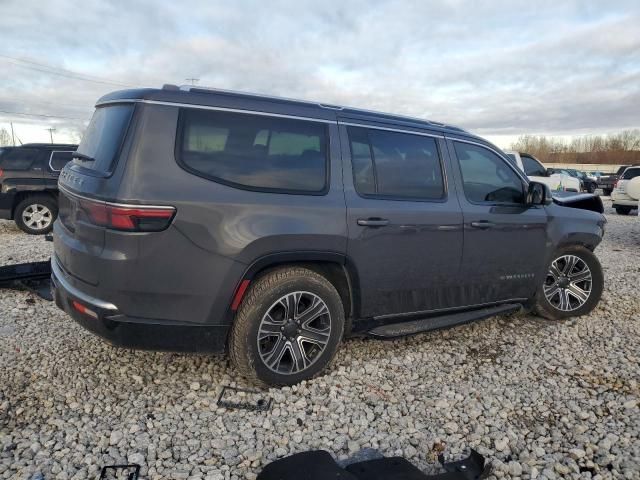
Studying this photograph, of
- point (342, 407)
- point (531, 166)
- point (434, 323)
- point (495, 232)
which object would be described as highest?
point (531, 166)

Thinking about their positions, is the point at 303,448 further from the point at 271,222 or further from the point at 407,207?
the point at 407,207

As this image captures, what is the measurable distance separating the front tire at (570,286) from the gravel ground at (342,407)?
39 cm

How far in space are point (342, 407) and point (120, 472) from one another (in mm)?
1362

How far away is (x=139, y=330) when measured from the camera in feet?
9.59

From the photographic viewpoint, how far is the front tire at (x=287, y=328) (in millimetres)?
3166

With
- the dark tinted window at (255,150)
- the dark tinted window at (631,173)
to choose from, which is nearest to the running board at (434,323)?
the dark tinted window at (255,150)

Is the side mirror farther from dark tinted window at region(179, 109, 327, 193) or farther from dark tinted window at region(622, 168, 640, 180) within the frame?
dark tinted window at region(622, 168, 640, 180)

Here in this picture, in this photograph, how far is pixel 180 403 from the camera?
321 centimetres

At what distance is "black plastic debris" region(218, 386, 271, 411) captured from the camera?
10.4 ft

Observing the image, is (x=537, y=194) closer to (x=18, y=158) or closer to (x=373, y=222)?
(x=373, y=222)

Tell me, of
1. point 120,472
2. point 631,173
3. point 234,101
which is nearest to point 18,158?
point 234,101

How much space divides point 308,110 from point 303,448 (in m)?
2.18

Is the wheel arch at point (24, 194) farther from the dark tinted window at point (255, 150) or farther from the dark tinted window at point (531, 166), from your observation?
the dark tinted window at point (531, 166)

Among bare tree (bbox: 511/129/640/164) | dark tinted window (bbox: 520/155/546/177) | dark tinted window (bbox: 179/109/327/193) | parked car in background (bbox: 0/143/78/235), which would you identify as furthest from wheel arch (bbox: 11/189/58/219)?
bare tree (bbox: 511/129/640/164)
